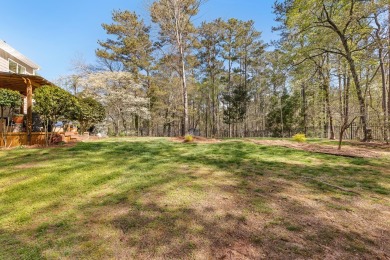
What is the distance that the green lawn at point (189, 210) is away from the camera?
189 centimetres

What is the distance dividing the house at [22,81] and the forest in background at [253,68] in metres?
4.38

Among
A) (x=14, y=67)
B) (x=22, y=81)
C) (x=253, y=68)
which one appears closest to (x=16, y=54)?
(x=14, y=67)

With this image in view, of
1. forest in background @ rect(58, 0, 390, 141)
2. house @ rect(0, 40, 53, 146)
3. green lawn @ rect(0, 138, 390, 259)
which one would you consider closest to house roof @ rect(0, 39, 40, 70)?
house @ rect(0, 40, 53, 146)

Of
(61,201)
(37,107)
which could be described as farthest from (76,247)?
(37,107)

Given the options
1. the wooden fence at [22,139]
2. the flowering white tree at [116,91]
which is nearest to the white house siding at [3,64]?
the flowering white tree at [116,91]

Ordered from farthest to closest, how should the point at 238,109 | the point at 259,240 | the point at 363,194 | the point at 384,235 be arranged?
1. the point at 238,109
2. the point at 363,194
3. the point at 384,235
4. the point at 259,240

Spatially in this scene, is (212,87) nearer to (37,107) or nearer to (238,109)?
(238,109)

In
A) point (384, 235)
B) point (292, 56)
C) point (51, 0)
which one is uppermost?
point (51, 0)

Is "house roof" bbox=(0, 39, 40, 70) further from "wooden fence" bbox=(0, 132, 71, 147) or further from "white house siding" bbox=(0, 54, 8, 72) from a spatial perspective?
"wooden fence" bbox=(0, 132, 71, 147)

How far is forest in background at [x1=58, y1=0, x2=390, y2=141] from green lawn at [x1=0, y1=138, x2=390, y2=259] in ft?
23.1

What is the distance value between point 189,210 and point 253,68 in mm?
25952

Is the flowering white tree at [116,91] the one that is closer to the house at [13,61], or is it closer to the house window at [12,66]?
the house at [13,61]

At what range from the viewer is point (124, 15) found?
786 inches

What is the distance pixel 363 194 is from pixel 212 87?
2210 cm
